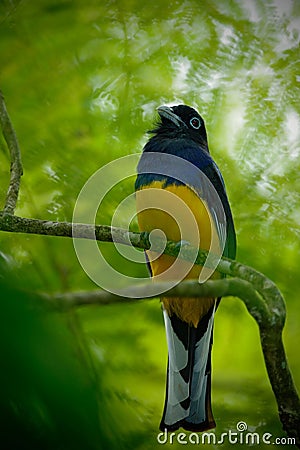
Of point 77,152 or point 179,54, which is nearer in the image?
point 77,152

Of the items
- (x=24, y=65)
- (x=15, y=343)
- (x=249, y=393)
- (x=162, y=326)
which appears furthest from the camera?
(x=24, y=65)

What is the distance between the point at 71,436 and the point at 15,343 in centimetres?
6

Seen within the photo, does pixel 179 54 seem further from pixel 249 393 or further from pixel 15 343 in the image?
pixel 15 343

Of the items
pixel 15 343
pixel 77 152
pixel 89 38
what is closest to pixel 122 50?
pixel 89 38

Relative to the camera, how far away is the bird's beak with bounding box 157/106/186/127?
2.68m

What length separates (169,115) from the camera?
275 centimetres

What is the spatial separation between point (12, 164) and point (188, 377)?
1080 millimetres

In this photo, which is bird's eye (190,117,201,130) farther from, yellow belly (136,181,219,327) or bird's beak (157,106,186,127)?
yellow belly (136,181,219,327)

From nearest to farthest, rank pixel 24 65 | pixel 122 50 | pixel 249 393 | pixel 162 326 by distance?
1. pixel 249 393
2. pixel 162 326
3. pixel 24 65
4. pixel 122 50

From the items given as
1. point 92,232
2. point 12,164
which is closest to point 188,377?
point 92,232

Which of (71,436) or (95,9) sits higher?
(95,9)

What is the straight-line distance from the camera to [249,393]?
2090mm

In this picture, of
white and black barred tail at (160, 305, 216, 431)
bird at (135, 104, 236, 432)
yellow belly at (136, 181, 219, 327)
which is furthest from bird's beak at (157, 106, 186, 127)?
white and black barred tail at (160, 305, 216, 431)

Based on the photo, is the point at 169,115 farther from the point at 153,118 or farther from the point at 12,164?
the point at 12,164
